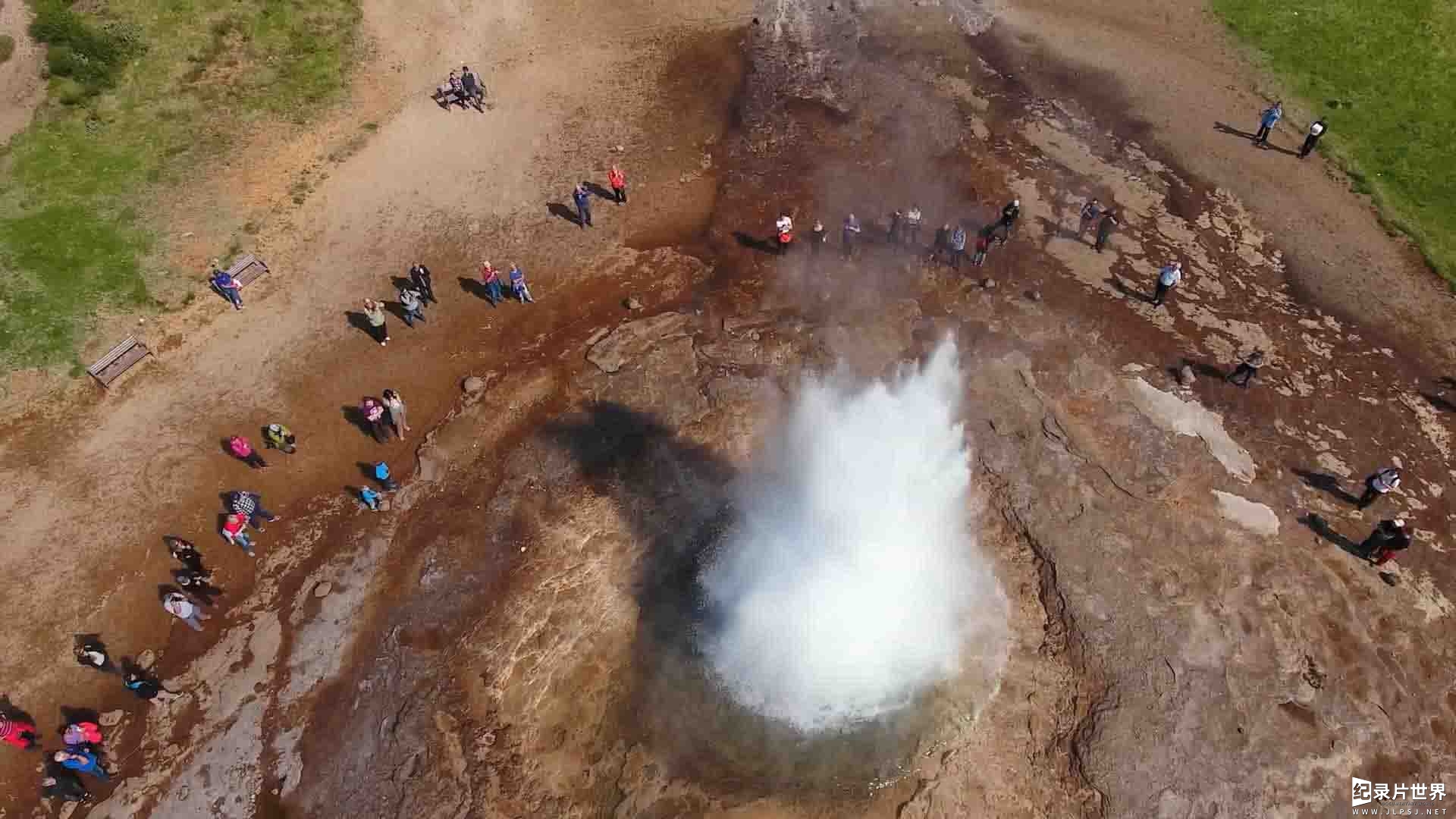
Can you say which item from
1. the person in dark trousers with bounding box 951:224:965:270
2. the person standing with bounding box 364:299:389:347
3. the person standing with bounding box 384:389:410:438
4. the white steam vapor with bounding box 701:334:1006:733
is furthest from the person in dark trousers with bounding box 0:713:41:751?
the person in dark trousers with bounding box 951:224:965:270

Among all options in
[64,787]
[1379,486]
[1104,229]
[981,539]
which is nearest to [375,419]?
[64,787]

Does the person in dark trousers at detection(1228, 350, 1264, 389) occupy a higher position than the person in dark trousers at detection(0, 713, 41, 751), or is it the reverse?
the person in dark trousers at detection(1228, 350, 1264, 389)

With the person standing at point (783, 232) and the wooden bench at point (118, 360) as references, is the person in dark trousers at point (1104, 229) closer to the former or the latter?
the person standing at point (783, 232)

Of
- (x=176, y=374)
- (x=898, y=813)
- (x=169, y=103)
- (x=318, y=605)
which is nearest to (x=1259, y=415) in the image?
(x=898, y=813)

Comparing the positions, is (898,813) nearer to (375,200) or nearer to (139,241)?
(375,200)

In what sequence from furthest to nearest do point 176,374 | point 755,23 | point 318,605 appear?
point 755,23
point 176,374
point 318,605

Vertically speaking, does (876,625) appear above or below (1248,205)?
below

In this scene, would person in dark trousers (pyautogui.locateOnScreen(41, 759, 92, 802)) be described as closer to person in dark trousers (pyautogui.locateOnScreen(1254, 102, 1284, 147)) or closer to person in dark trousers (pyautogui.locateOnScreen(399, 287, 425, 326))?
person in dark trousers (pyautogui.locateOnScreen(399, 287, 425, 326))
